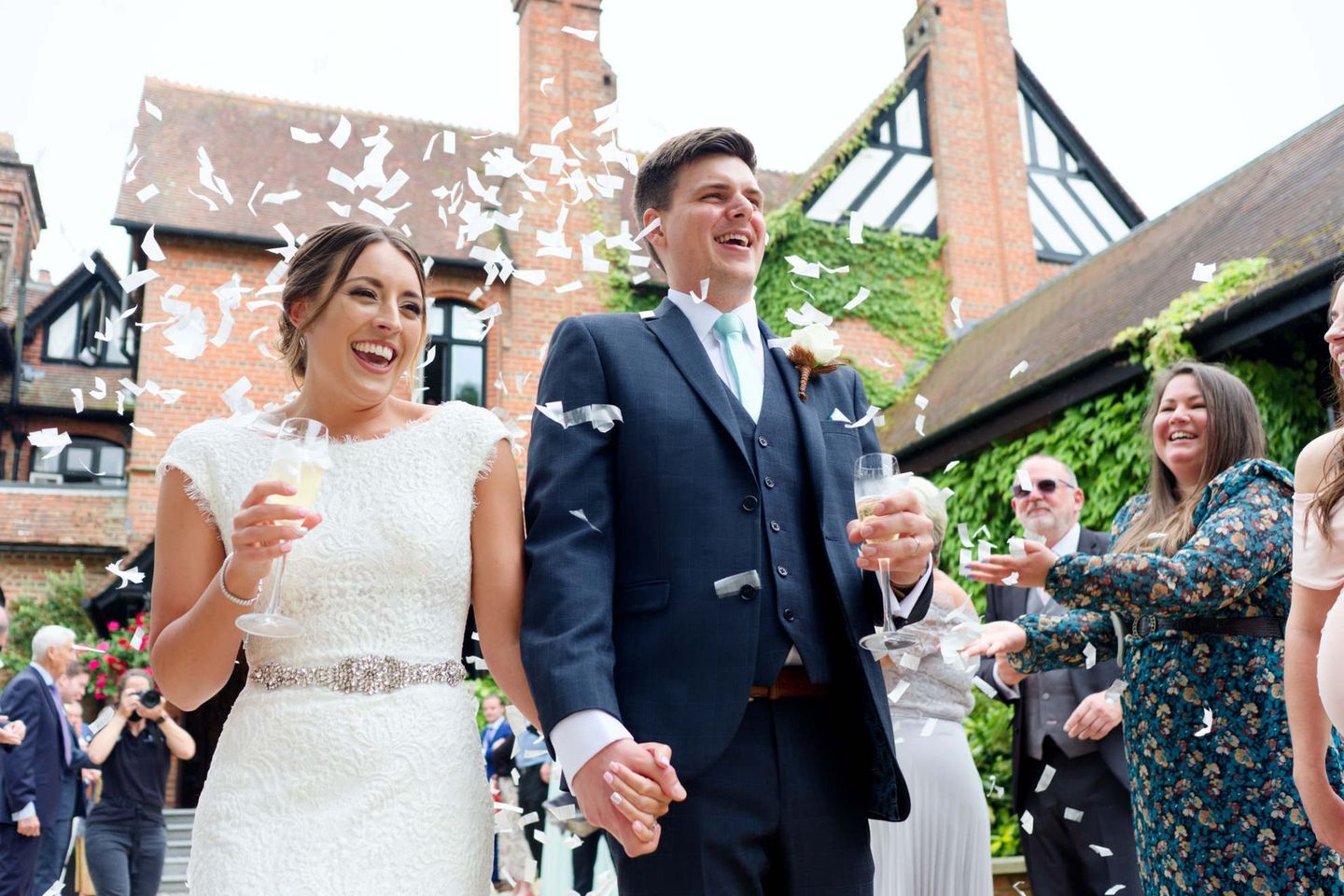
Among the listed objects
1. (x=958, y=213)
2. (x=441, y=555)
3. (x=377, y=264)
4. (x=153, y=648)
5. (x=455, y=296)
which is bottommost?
(x=153, y=648)

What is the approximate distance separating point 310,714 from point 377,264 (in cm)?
100


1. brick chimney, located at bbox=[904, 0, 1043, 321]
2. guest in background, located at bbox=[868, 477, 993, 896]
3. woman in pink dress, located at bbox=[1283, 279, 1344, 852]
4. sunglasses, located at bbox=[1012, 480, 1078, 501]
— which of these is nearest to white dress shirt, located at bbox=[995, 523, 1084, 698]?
sunglasses, located at bbox=[1012, 480, 1078, 501]

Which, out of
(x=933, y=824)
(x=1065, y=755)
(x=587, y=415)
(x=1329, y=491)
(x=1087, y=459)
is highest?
(x=1087, y=459)

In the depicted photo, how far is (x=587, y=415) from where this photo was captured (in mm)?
2512

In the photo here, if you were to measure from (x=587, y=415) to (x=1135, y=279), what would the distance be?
32.7 ft

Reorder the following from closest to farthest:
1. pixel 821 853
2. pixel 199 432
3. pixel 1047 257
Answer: pixel 821 853 → pixel 199 432 → pixel 1047 257

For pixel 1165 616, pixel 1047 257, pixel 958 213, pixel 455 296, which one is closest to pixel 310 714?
pixel 1165 616

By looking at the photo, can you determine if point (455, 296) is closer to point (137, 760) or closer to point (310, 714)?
point (137, 760)

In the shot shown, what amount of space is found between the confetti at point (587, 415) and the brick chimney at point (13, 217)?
1059 inches

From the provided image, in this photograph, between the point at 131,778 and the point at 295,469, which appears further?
the point at 131,778

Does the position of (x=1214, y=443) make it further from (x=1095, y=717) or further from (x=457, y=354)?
(x=457, y=354)

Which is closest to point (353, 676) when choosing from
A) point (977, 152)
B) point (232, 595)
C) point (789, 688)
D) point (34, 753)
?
point (232, 595)

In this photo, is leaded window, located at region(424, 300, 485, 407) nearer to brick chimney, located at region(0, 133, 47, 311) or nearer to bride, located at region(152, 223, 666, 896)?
brick chimney, located at region(0, 133, 47, 311)

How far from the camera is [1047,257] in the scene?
19.5 m
